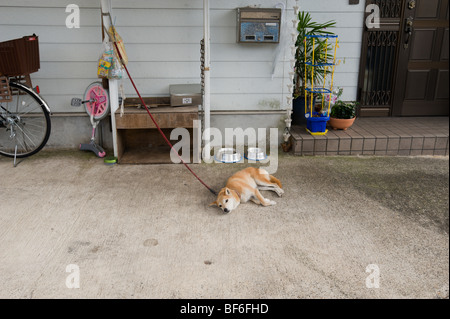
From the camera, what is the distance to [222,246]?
2.63m

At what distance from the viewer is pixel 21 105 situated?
14.1 feet

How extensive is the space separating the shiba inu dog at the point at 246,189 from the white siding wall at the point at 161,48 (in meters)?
1.31

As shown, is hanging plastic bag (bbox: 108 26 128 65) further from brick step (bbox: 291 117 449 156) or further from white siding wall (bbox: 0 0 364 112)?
brick step (bbox: 291 117 449 156)

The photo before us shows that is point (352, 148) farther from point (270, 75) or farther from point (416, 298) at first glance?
point (416, 298)

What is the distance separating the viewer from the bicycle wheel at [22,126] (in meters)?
4.02

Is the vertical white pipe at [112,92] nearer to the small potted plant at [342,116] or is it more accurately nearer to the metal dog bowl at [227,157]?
the metal dog bowl at [227,157]

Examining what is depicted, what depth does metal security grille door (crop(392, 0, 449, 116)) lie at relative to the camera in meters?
4.77

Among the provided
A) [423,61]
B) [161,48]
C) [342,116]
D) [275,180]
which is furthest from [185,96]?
[423,61]

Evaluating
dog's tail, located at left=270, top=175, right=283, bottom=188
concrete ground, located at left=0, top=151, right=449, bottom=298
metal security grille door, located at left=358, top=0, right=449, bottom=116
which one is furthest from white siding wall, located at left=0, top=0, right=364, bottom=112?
dog's tail, located at left=270, top=175, right=283, bottom=188

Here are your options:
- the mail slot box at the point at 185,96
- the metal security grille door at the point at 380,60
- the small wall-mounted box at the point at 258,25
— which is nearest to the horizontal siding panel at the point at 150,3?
the small wall-mounted box at the point at 258,25

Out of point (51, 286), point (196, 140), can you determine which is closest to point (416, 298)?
point (51, 286)

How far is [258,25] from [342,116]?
4.57ft

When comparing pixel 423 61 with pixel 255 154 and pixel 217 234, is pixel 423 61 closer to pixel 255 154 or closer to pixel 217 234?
pixel 255 154

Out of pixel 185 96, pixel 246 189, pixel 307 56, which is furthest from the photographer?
pixel 307 56
